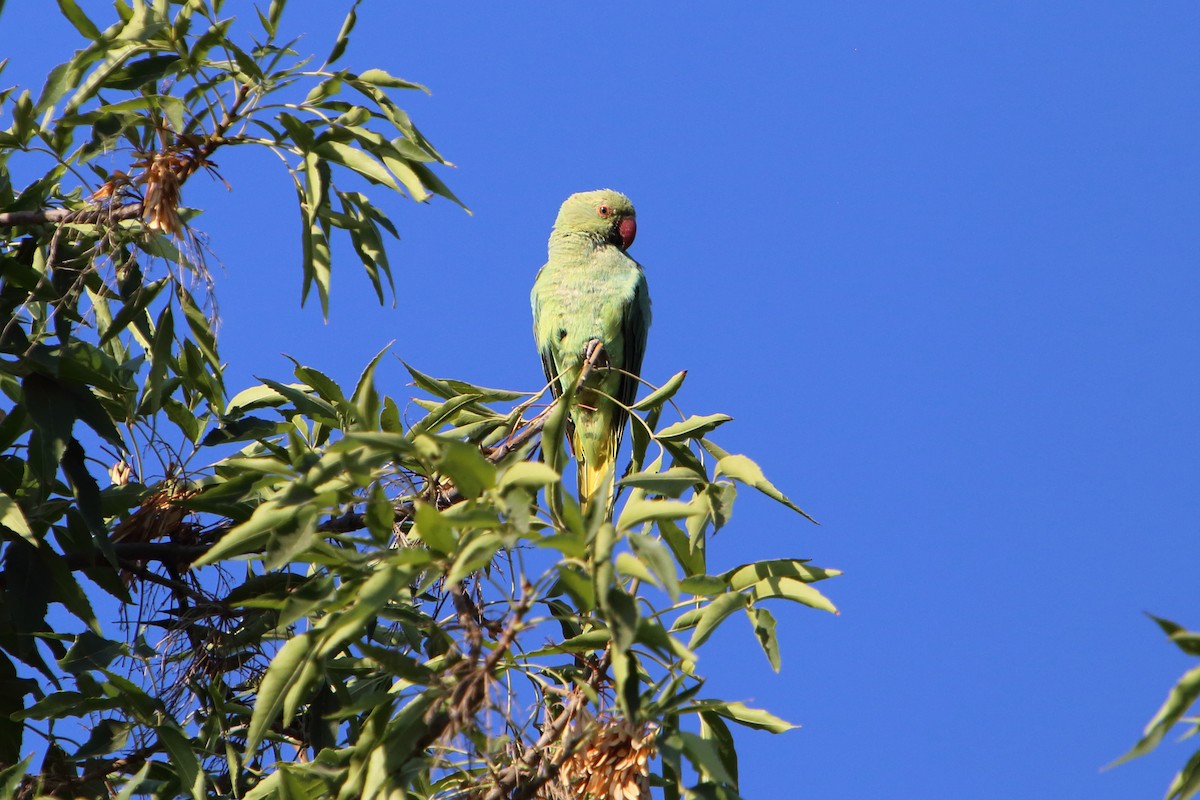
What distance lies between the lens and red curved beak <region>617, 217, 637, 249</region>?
19.9ft

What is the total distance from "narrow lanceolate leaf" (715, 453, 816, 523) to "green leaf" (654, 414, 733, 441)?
0.20 metres

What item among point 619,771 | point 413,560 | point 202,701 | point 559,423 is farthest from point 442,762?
point 202,701

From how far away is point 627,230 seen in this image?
6.07 m

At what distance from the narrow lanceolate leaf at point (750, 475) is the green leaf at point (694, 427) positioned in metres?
0.20

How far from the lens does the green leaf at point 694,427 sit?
312cm

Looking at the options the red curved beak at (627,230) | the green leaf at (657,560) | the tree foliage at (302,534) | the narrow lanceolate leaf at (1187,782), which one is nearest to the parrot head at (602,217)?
the red curved beak at (627,230)

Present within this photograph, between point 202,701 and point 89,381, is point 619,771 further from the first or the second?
point 89,381

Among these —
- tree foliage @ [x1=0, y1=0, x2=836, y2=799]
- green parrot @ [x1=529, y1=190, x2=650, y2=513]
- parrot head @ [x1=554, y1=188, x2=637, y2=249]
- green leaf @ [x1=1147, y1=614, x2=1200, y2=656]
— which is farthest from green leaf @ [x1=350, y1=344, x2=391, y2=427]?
parrot head @ [x1=554, y1=188, x2=637, y2=249]

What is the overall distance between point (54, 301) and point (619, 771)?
174cm

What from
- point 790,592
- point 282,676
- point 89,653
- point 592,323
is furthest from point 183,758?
point 592,323

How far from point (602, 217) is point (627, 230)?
15cm

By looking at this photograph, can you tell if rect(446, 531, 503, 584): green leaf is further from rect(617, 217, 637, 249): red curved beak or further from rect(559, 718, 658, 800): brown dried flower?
rect(617, 217, 637, 249): red curved beak

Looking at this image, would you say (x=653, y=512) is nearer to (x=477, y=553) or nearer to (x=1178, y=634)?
(x=477, y=553)

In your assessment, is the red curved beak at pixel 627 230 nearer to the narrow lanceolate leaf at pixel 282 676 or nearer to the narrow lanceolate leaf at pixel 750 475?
the narrow lanceolate leaf at pixel 750 475
